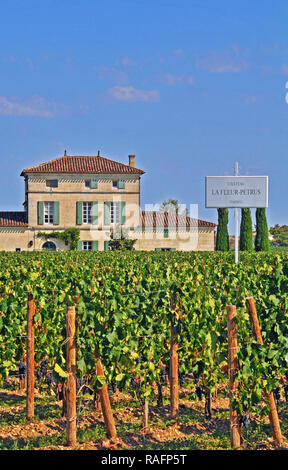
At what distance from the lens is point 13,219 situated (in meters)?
46.9

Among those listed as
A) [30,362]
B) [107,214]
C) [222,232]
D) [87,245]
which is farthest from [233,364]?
[222,232]

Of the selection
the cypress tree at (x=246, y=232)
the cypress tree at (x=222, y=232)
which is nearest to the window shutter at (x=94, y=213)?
the cypress tree at (x=222, y=232)

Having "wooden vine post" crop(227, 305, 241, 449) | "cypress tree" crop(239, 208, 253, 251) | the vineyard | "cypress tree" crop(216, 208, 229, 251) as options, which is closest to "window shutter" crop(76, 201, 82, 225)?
"cypress tree" crop(216, 208, 229, 251)

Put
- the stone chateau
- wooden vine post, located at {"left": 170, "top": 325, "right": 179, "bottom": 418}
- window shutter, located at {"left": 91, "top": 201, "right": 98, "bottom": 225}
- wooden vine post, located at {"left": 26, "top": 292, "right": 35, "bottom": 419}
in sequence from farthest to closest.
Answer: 1. window shutter, located at {"left": 91, "top": 201, "right": 98, "bottom": 225}
2. the stone chateau
3. wooden vine post, located at {"left": 170, "top": 325, "right": 179, "bottom": 418}
4. wooden vine post, located at {"left": 26, "top": 292, "right": 35, "bottom": 419}

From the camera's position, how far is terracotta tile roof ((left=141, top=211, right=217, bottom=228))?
157ft

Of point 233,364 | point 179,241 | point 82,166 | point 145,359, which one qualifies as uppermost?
point 82,166

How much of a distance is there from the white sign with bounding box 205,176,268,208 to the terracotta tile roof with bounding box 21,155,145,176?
22.8 meters

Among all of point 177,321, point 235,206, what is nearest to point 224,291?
point 177,321

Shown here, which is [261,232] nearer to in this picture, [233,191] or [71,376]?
[233,191]

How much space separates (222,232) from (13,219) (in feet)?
53.9

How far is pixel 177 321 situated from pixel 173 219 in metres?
40.1

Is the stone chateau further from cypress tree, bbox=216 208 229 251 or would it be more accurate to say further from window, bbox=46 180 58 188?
cypress tree, bbox=216 208 229 251

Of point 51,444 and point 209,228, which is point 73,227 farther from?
point 51,444

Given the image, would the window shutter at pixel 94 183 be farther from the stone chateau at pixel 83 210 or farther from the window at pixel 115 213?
the window at pixel 115 213
